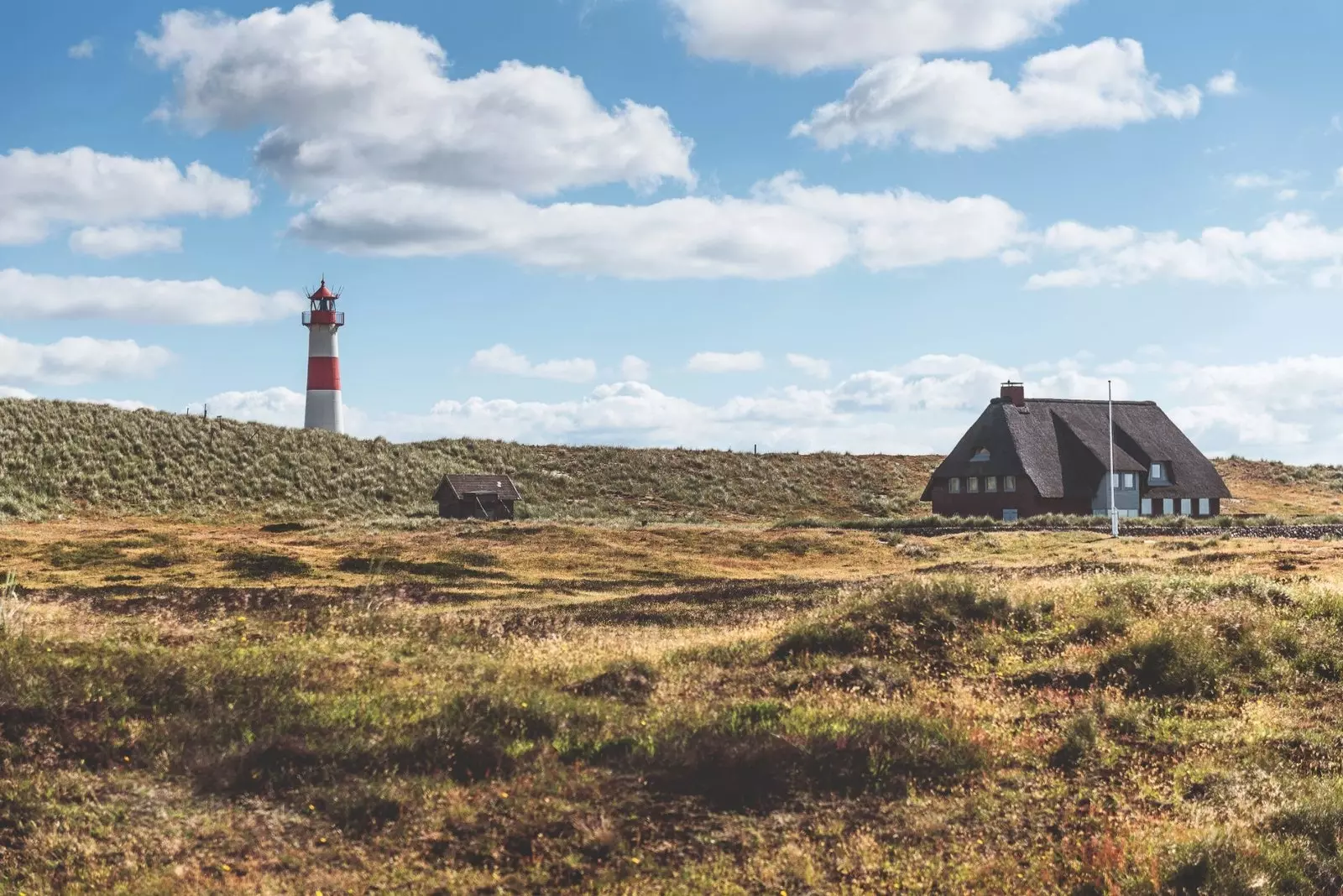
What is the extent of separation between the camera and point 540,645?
20141 mm

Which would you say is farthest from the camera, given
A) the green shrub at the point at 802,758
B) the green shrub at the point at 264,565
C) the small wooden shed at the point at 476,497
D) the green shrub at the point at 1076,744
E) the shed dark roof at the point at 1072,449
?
the shed dark roof at the point at 1072,449

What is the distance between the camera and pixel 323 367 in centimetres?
8650

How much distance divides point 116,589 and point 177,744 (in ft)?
71.2

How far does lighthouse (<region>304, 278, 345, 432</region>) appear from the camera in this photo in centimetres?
8462

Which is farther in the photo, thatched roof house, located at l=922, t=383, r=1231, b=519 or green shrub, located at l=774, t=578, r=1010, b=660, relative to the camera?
thatched roof house, located at l=922, t=383, r=1231, b=519

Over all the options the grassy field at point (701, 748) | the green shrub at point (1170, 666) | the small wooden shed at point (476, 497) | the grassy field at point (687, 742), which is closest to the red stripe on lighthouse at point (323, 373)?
the small wooden shed at point (476, 497)

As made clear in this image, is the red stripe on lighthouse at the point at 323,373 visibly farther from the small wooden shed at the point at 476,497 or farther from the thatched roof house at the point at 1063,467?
the thatched roof house at the point at 1063,467

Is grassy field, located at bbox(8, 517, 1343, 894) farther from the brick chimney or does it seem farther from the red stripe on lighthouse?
the red stripe on lighthouse

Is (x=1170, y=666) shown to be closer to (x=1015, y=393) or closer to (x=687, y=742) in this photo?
(x=687, y=742)

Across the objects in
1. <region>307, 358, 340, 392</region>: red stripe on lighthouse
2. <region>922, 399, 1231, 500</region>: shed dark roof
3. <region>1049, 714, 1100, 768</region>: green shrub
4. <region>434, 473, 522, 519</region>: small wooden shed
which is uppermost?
<region>307, 358, 340, 392</region>: red stripe on lighthouse

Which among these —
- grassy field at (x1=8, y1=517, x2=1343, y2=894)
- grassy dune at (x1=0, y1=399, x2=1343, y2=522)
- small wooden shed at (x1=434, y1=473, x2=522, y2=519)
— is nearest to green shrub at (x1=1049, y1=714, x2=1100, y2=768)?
grassy field at (x1=8, y1=517, x2=1343, y2=894)

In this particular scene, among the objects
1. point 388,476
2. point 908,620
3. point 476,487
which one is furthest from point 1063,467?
point 908,620

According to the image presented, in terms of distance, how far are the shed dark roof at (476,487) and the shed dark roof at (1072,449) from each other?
25.2 meters

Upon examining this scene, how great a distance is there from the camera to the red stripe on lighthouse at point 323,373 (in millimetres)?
86250
